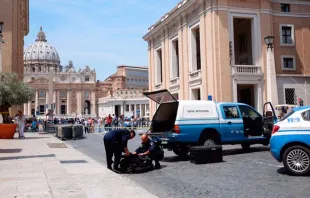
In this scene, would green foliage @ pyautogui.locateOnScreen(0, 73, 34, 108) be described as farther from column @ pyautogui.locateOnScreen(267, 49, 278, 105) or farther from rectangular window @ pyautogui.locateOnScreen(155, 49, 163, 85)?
column @ pyautogui.locateOnScreen(267, 49, 278, 105)

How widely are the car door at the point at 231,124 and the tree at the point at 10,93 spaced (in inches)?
797

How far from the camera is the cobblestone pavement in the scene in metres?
7.27

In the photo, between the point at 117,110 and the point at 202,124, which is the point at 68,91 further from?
the point at 202,124

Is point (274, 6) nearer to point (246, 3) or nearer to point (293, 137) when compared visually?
point (246, 3)

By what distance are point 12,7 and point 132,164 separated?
39328 millimetres

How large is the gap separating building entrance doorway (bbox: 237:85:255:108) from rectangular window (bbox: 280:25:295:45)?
4835 mm

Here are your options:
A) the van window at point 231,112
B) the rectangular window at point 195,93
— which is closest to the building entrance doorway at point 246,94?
the rectangular window at point 195,93

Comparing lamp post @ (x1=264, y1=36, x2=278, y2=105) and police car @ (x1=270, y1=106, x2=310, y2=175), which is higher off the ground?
lamp post @ (x1=264, y1=36, x2=278, y2=105)

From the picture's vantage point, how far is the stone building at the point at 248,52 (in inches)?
1172

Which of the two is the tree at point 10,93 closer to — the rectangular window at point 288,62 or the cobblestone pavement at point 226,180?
the cobblestone pavement at point 226,180

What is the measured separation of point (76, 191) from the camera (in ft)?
23.3

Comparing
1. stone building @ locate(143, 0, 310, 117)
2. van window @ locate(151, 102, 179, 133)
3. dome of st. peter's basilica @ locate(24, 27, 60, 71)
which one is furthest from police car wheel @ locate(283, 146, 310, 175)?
dome of st. peter's basilica @ locate(24, 27, 60, 71)

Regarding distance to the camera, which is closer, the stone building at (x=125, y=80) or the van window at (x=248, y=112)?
the van window at (x=248, y=112)

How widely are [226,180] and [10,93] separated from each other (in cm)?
2598
